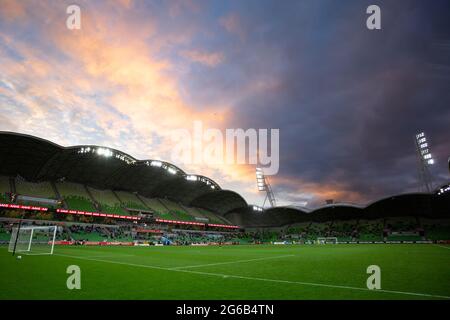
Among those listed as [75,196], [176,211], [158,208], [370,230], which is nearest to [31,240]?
[75,196]

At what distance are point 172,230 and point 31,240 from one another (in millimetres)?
58588

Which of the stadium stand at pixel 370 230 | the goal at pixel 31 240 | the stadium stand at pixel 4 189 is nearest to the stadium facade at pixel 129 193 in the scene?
the stadium stand at pixel 4 189

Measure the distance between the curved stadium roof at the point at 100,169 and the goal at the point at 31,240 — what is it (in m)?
20.7

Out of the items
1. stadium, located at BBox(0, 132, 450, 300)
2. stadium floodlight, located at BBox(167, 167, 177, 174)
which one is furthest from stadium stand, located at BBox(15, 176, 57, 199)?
stadium floodlight, located at BBox(167, 167, 177, 174)

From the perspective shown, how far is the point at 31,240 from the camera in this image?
97.3 feet

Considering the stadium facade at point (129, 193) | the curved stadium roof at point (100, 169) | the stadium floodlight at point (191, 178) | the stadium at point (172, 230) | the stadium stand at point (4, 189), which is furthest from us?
the stadium floodlight at point (191, 178)

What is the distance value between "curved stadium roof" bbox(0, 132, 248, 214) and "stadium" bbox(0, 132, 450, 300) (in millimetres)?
327

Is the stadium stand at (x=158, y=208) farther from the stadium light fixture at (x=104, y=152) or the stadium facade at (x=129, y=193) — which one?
the stadium light fixture at (x=104, y=152)

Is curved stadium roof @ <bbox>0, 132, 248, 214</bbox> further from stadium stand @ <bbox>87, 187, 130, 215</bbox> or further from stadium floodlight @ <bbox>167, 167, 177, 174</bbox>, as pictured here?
stadium stand @ <bbox>87, 187, 130, 215</bbox>

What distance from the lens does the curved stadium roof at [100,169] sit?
58375 millimetres

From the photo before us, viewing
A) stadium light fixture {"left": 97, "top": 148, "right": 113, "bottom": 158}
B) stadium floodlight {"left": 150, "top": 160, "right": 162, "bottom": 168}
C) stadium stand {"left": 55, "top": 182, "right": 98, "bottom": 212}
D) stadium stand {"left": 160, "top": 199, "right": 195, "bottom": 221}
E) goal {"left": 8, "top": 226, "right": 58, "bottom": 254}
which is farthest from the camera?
stadium stand {"left": 160, "top": 199, "right": 195, "bottom": 221}

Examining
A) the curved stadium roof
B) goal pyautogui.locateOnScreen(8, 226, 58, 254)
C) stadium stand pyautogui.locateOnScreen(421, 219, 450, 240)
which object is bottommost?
goal pyautogui.locateOnScreen(8, 226, 58, 254)

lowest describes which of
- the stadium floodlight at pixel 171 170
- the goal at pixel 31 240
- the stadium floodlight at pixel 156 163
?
the goal at pixel 31 240

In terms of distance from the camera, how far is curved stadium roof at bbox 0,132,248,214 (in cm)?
5838
